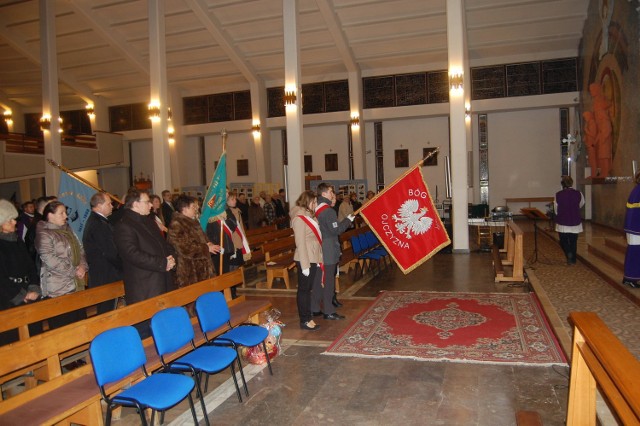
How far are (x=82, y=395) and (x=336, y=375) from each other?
6.42 feet

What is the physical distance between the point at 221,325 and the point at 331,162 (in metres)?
16.5

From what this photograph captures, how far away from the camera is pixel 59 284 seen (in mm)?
4504

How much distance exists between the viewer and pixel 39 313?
12.7 feet

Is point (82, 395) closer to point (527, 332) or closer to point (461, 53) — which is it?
point (527, 332)

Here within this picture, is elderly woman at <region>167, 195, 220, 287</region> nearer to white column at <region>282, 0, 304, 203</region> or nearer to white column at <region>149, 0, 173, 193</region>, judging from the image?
white column at <region>282, 0, 304, 203</region>

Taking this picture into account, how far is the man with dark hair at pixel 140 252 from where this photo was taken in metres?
4.04

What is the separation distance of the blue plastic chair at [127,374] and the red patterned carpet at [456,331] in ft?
6.36

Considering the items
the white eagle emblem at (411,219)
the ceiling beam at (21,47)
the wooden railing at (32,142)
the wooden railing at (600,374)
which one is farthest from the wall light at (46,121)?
the wooden railing at (600,374)

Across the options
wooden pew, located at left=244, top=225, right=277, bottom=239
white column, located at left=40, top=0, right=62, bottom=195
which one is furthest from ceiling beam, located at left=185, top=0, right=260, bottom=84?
wooden pew, located at left=244, top=225, right=277, bottom=239

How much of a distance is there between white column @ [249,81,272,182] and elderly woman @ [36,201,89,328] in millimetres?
14744

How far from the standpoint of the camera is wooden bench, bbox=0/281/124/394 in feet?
11.7

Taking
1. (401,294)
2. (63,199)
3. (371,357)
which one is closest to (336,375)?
(371,357)

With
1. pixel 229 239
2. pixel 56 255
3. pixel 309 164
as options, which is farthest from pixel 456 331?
pixel 309 164

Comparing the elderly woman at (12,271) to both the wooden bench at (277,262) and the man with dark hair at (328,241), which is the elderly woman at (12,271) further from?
the wooden bench at (277,262)
